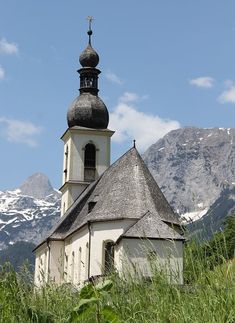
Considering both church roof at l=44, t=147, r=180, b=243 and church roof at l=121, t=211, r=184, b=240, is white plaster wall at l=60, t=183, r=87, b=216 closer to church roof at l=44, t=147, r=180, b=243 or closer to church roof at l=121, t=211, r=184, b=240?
church roof at l=44, t=147, r=180, b=243

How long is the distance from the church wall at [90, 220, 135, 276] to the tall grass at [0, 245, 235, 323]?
2887 cm

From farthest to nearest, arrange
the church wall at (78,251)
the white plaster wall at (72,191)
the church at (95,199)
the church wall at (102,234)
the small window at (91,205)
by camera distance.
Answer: the white plaster wall at (72,191) < the small window at (91,205) < the church wall at (78,251) < the church wall at (102,234) < the church at (95,199)

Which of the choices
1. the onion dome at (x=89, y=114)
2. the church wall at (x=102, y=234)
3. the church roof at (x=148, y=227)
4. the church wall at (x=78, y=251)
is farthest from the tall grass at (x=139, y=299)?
Answer: the onion dome at (x=89, y=114)

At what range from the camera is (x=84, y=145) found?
5425 centimetres

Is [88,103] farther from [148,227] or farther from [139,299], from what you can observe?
[139,299]

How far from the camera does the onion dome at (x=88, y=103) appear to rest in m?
54.7

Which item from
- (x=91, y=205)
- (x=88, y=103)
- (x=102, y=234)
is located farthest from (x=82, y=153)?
(x=102, y=234)

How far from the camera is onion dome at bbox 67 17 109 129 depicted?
54.7m

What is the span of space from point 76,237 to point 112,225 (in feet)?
18.7

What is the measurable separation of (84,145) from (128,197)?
→ 1559 cm

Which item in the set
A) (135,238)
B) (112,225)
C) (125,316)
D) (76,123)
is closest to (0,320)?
(125,316)

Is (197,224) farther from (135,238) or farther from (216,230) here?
(135,238)

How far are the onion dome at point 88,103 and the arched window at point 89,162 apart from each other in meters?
1.67

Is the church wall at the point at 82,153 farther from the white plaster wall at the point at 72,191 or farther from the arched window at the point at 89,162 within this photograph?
the white plaster wall at the point at 72,191
